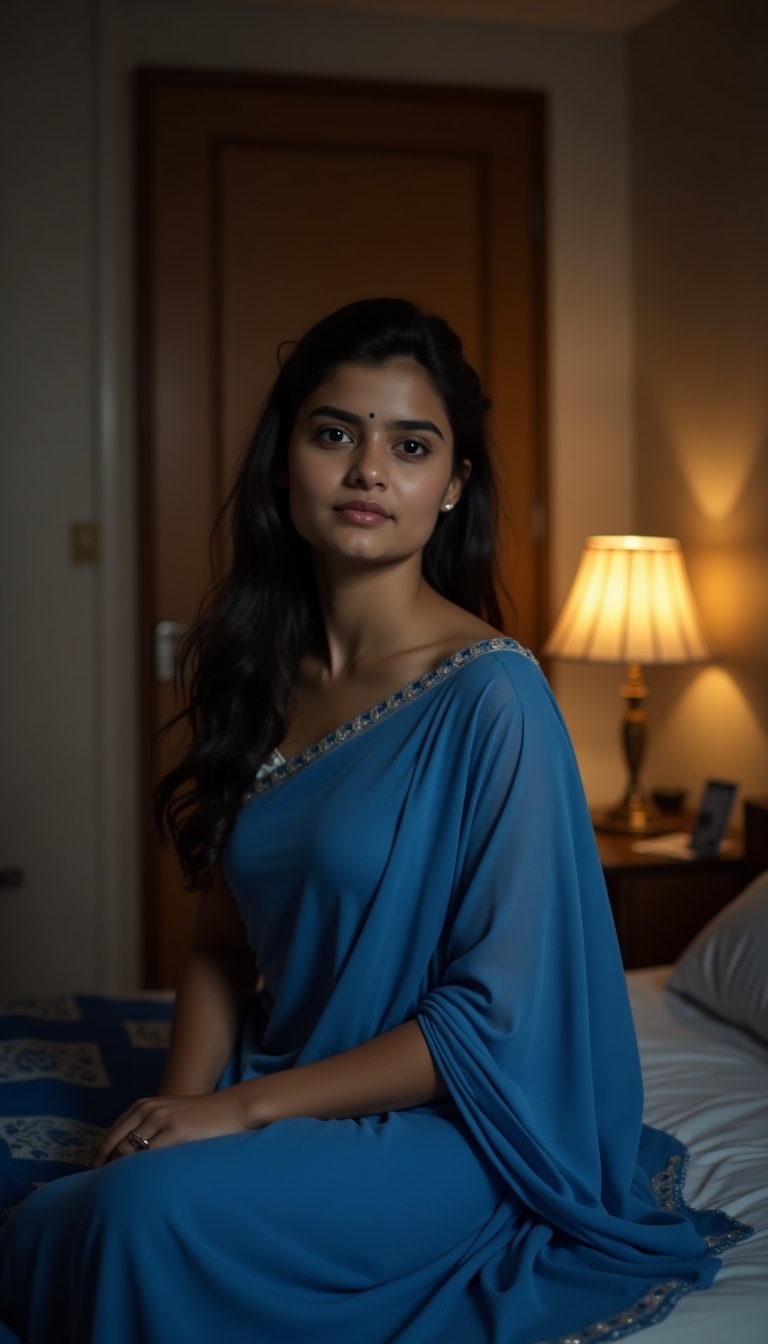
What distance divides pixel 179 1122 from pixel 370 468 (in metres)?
0.68

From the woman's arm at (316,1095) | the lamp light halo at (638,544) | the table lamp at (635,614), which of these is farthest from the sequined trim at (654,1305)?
the lamp light halo at (638,544)

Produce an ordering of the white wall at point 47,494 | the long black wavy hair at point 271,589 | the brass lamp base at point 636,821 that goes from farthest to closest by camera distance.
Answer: the white wall at point 47,494 < the brass lamp base at point 636,821 < the long black wavy hair at point 271,589

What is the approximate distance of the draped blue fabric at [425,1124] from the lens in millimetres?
1137

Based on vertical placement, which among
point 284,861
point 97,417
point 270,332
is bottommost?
point 284,861

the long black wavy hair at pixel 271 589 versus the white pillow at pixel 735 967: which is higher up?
the long black wavy hair at pixel 271 589

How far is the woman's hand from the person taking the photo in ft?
4.14

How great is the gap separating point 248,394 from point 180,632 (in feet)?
1.97

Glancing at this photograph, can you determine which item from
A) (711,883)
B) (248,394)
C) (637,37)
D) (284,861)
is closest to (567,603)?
(711,883)

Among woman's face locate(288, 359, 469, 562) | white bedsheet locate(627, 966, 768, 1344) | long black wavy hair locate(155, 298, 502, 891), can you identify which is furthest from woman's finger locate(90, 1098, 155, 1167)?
woman's face locate(288, 359, 469, 562)

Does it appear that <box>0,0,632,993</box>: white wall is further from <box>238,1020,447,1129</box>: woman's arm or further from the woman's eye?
<box>238,1020,447,1129</box>: woman's arm

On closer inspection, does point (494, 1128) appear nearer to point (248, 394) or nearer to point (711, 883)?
point (711, 883)

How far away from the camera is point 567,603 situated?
9.95ft

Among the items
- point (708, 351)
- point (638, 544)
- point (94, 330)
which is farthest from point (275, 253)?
point (638, 544)

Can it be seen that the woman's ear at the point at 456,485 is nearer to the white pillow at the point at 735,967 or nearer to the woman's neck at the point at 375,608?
the woman's neck at the point at 375,608
